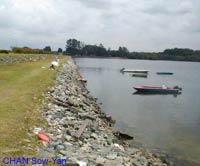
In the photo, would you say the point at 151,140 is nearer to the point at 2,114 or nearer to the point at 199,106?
the point at 2,114

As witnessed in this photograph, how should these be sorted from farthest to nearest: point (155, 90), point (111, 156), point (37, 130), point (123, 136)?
point (155, 90) < point (123, 136) < point (37, 130) < point (111, 156)

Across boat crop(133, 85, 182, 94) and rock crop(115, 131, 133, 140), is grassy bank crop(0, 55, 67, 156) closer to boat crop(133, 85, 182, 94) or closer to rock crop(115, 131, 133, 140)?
rock crop(115, 131, 133, 140)

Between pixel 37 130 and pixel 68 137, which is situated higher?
pixel 37 130

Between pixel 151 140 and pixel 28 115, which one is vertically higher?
pixel 28 115

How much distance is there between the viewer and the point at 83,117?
730 inches

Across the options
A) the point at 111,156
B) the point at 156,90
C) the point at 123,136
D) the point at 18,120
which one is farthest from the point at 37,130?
the point at 156,90

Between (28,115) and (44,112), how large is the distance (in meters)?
1.73

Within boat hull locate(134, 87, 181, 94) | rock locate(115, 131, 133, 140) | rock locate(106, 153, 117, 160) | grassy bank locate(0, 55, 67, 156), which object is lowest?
boat hull locate(134, 87, 181, 94)

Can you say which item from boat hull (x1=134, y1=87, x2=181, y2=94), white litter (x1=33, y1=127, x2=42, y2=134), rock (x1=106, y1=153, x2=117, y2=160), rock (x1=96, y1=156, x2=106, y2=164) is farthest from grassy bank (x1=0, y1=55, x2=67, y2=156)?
boat hull (x1=134, y1=87, x2=181, y2=94)

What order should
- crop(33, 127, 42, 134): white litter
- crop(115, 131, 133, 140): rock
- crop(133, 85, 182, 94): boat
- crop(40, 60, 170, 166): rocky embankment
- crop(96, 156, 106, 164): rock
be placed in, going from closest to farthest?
crop(96, 156, 106, 164): rock, crop(40, 60, 170, 166): rocky embankment, crop(33, 127, 42, 134): white litter, crop(115, 131, 133, 140): rock, crop(133, 85, 182, 94): boat

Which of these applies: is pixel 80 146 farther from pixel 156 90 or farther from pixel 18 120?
pixel 156 90

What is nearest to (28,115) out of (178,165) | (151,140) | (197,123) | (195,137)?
(178,165)

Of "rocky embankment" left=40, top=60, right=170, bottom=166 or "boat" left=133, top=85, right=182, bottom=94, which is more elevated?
"rocky embankment" left=40, top=60, right=170, bottom=166

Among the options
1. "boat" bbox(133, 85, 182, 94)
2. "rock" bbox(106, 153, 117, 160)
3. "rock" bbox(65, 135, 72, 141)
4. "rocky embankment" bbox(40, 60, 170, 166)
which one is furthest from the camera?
"boat" bbox(133, 85, 182, 94)
